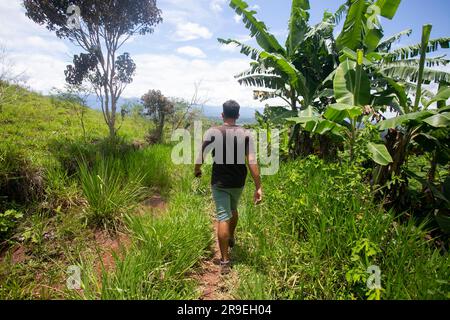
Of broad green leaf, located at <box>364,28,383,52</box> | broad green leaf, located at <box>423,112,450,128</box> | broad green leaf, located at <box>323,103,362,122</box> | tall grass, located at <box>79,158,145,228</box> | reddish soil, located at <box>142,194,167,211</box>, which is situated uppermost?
broad green leaf, located at <box>364,28,383,52</box>

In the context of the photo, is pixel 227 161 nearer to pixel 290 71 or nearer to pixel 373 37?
pixel 290 71

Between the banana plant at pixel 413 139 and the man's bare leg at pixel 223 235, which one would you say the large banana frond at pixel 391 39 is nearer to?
the banana plant at pixel 413 139


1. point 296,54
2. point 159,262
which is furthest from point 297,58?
point 159,262

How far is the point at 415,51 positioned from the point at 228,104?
5.66m

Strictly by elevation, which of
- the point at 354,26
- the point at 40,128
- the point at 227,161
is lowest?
the point at 227,161

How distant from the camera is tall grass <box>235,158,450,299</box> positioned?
210 cm

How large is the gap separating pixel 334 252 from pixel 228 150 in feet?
5.01

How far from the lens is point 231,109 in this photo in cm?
278

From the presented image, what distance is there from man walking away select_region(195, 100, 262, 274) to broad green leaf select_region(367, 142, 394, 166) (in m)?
2.05

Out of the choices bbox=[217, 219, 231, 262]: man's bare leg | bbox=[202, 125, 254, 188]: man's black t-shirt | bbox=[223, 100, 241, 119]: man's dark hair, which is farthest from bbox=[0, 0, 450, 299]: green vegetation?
bbox=[223, 100, 241, 119]: man's dark hair

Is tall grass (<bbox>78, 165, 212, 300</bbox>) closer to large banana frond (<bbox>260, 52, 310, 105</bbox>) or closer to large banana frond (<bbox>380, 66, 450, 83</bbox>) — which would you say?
large banana frond (<bbox>260, 52, 310, 105</bbox>)
